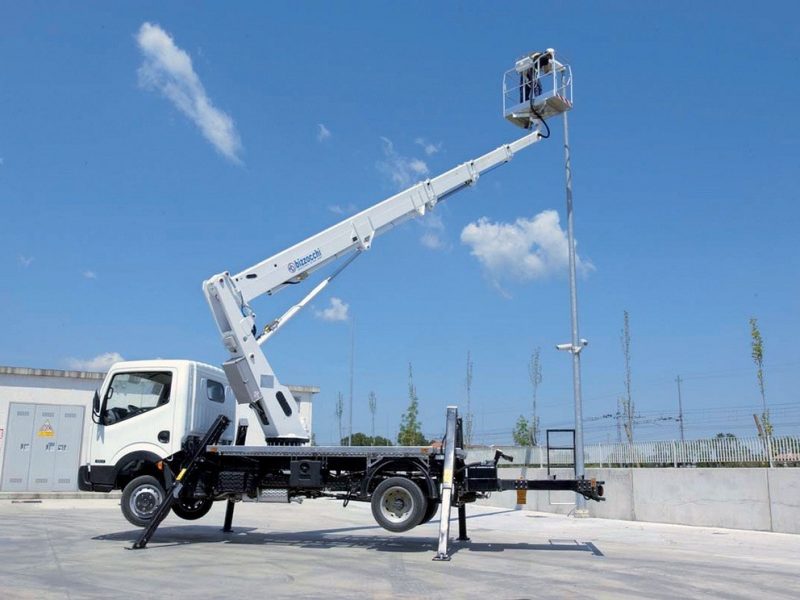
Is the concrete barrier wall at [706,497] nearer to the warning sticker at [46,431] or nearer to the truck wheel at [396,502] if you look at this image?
the truck wheel at [396,502]

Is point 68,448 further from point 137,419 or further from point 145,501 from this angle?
point 145,501

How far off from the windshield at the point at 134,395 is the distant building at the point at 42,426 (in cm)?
1558

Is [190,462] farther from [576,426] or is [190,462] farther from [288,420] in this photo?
[576,426]

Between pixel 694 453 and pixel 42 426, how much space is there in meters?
21.9

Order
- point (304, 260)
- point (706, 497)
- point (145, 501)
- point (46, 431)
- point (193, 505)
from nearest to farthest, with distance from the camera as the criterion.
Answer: point (145, 501) → point (193, 505) → point (304, 260) → point (706, 497) → point (46, 431)

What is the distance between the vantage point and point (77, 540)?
551 inches

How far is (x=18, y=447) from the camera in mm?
26969

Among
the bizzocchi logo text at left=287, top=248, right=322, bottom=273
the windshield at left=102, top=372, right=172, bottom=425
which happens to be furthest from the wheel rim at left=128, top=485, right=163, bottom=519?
the bizzocchi logo text at left=287, top=248, right=322, bottom=273

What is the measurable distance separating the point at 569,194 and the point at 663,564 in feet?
43.4

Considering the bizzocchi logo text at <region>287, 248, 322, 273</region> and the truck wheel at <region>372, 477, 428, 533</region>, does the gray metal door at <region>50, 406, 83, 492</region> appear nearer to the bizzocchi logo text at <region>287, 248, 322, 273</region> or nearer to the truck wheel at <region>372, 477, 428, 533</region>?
the bizzocchi logo text at <region>287, 248, 322, 273</region>

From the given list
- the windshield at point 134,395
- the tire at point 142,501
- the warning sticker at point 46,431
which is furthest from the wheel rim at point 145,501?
the warning sticker at point 46,431

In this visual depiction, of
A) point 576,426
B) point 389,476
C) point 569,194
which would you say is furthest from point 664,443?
point 389,476

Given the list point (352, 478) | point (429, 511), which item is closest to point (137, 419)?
point (352, 478)

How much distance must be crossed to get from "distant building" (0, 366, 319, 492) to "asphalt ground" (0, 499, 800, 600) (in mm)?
8855
